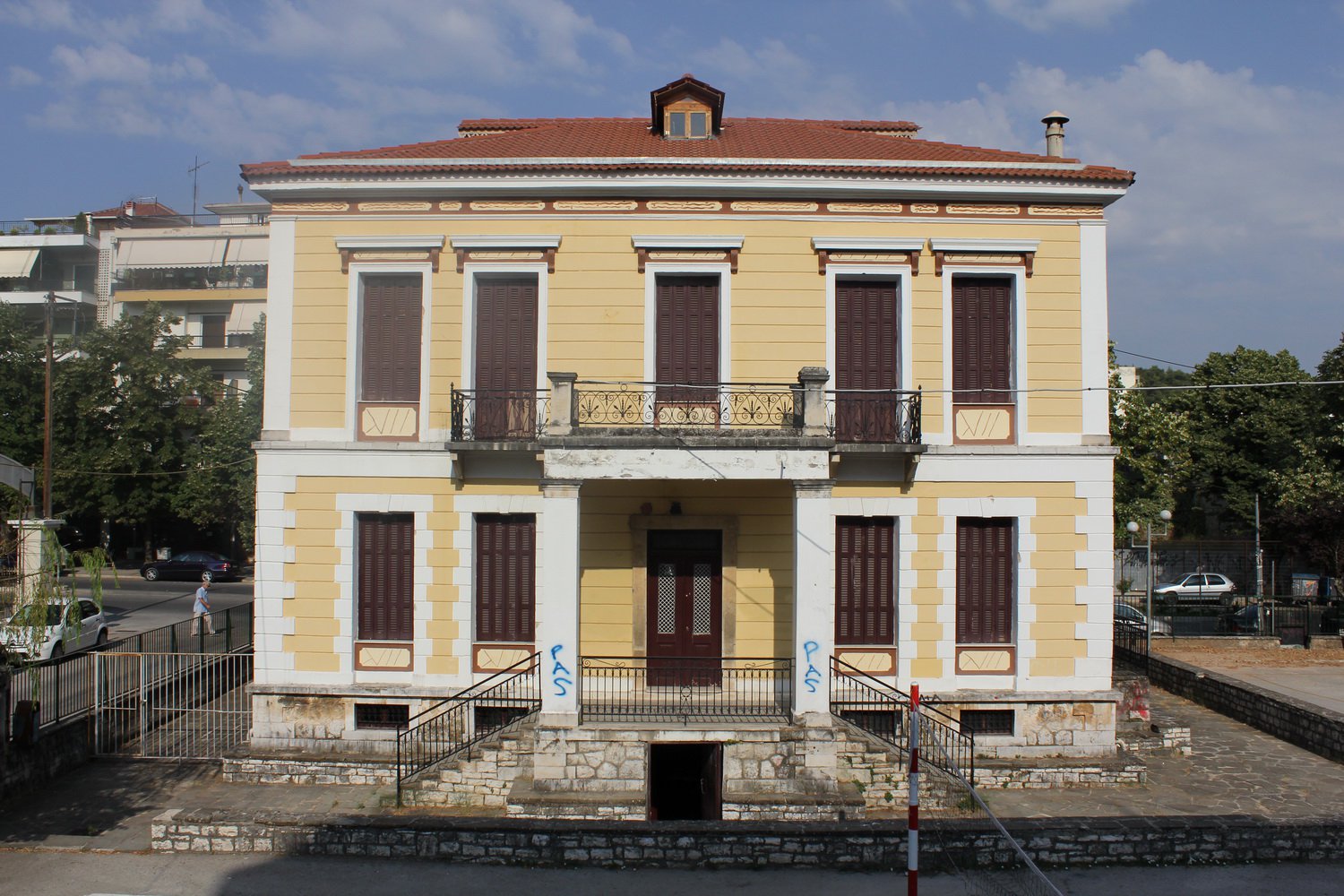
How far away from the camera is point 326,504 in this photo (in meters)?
15.7

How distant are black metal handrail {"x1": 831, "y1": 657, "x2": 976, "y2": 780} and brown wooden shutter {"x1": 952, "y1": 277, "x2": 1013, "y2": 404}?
Answer: 4813 mm

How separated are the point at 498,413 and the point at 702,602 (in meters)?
4.56

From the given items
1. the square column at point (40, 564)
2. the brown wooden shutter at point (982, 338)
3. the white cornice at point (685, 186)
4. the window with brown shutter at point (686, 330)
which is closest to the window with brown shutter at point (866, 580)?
the brown wooden shutter at point (982, 338)

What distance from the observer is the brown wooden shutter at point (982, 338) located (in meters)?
15.9

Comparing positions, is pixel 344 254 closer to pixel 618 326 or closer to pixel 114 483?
pixel 618 326

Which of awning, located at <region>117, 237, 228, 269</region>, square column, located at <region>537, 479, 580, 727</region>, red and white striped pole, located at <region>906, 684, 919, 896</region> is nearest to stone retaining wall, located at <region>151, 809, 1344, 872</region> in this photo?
red and white striped pole, located at <region>906, 684, 919, 896</region>

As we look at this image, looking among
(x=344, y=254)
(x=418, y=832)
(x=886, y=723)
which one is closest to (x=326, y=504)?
(x=344, y=254)

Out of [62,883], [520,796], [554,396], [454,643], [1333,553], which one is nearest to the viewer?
[62,883]

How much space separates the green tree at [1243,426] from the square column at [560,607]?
42.3m

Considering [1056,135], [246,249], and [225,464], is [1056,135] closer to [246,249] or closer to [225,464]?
[225,464]

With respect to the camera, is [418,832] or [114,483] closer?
[418,832]

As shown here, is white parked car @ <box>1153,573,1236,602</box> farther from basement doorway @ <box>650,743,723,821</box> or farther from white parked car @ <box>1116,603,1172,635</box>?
basement doorway @ <box>650,743,723,821</box>

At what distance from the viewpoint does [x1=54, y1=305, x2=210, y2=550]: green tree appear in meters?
38.2

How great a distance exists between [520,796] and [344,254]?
8.99 m
